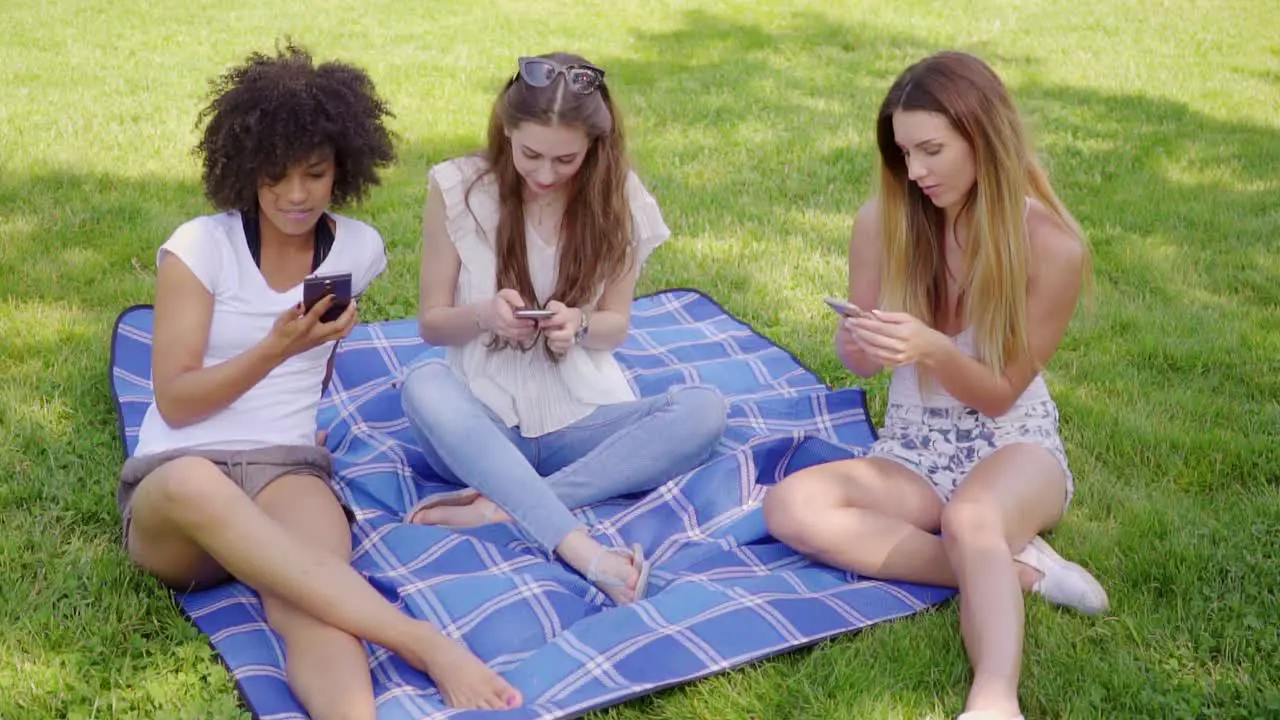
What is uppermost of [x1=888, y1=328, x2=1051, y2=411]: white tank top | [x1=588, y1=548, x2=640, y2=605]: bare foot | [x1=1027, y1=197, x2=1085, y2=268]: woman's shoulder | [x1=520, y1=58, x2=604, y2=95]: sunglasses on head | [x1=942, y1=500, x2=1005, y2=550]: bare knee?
[x1=520, y1=58, x2=604, y2=95]: sunglasses on head

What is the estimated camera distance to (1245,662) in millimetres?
3059

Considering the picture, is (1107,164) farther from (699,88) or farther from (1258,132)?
(699,88)

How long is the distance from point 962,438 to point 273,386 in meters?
1.92

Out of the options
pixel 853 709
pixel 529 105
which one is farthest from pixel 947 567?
pixel 529 105

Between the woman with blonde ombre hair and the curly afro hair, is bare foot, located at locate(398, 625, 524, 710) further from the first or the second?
the curly afro hair

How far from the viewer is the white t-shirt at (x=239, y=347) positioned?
341cm

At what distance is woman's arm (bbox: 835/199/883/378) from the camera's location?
3744 mm

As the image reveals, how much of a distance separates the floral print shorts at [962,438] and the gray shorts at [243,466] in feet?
5.45

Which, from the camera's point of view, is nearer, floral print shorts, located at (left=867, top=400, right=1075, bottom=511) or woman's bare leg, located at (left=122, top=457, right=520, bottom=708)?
woman's bare leg, located at (left=122, top=457, right=520, bottom=708)

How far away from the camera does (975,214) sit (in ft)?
11.5

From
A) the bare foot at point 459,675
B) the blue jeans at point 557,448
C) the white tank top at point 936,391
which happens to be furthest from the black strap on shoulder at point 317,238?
the white tank top at point 936,391

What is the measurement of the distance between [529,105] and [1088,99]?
20.0 ft

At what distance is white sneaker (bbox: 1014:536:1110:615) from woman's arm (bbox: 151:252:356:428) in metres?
1.89

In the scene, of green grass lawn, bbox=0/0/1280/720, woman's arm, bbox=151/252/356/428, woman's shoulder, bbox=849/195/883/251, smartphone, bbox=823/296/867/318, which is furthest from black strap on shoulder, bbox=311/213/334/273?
woman's shoulder, bbox=849/195/883/251
